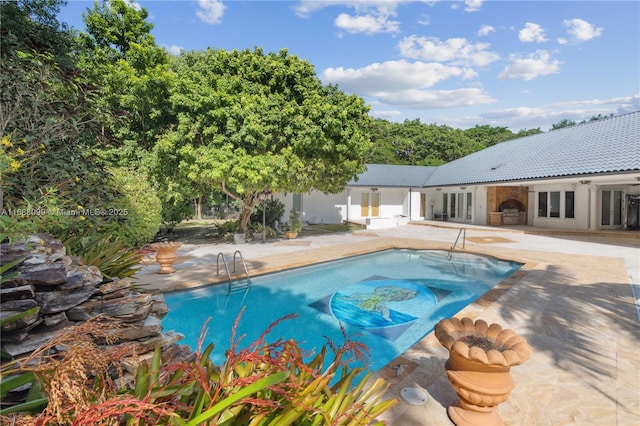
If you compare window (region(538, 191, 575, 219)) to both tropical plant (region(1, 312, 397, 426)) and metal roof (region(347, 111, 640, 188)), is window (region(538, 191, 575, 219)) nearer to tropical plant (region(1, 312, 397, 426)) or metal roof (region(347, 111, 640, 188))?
metal roof (region(347, 111, 640, 188))

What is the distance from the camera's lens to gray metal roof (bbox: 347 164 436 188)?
26.4 metres

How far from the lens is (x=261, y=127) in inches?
490

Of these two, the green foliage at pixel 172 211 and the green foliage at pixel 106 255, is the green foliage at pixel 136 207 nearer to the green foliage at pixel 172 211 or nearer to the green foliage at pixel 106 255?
the green foliage at pixel 106 255

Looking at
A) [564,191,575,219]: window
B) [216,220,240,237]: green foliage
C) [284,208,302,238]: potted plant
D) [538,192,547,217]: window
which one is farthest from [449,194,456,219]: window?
[216,220,240,237]: green foliage

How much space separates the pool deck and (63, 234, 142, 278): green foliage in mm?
3525

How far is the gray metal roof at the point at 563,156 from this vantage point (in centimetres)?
1570

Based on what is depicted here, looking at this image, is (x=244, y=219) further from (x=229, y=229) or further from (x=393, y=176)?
(x=393, y=176)

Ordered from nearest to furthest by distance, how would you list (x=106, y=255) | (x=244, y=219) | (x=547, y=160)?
1. (x=106, y=255)
2. (x=244, y=219)
3. (x=547, y=160)

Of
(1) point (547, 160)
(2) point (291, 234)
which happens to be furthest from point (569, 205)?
(2) point (291, 234)

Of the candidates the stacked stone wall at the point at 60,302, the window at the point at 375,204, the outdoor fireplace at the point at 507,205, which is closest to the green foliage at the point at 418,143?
the window at the point at 375,204

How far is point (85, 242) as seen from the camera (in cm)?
432

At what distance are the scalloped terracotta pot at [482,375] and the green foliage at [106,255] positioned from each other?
3.92 m

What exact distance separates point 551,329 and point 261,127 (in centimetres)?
1082

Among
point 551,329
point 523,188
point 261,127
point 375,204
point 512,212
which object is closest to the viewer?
point 551,329
